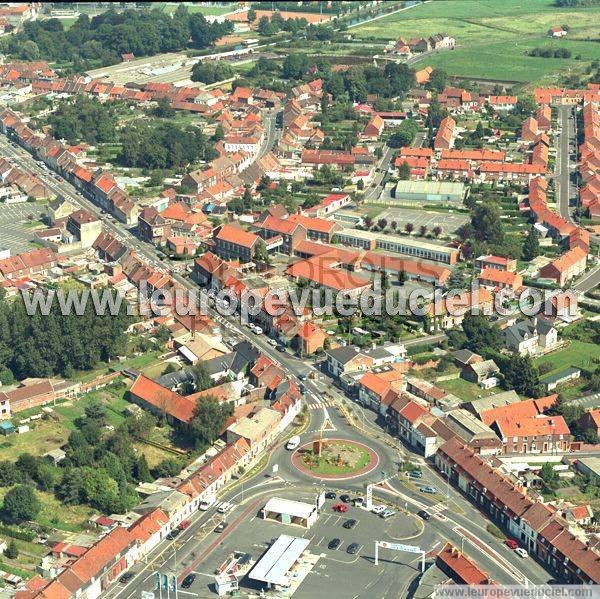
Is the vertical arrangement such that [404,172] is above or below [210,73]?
below

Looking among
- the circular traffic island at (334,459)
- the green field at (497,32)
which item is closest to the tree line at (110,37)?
the green field at (497,32)

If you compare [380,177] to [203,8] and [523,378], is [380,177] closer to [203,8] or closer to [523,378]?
[523,378]

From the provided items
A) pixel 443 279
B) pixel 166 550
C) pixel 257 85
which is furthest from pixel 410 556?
pixel 257 85

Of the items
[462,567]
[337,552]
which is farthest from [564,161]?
[462,567]

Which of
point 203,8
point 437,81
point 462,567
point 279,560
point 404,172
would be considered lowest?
point 279,560

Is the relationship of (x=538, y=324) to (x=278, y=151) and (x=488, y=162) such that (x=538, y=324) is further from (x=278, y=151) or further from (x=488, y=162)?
(x=278, y=151)

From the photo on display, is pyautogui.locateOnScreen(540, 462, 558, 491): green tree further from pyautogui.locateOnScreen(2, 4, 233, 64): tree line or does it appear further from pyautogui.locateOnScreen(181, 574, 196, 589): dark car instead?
pyautogui.locateOnScreen(2, 4, 233, 64): tree line

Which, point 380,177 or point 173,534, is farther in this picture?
point 380,177
